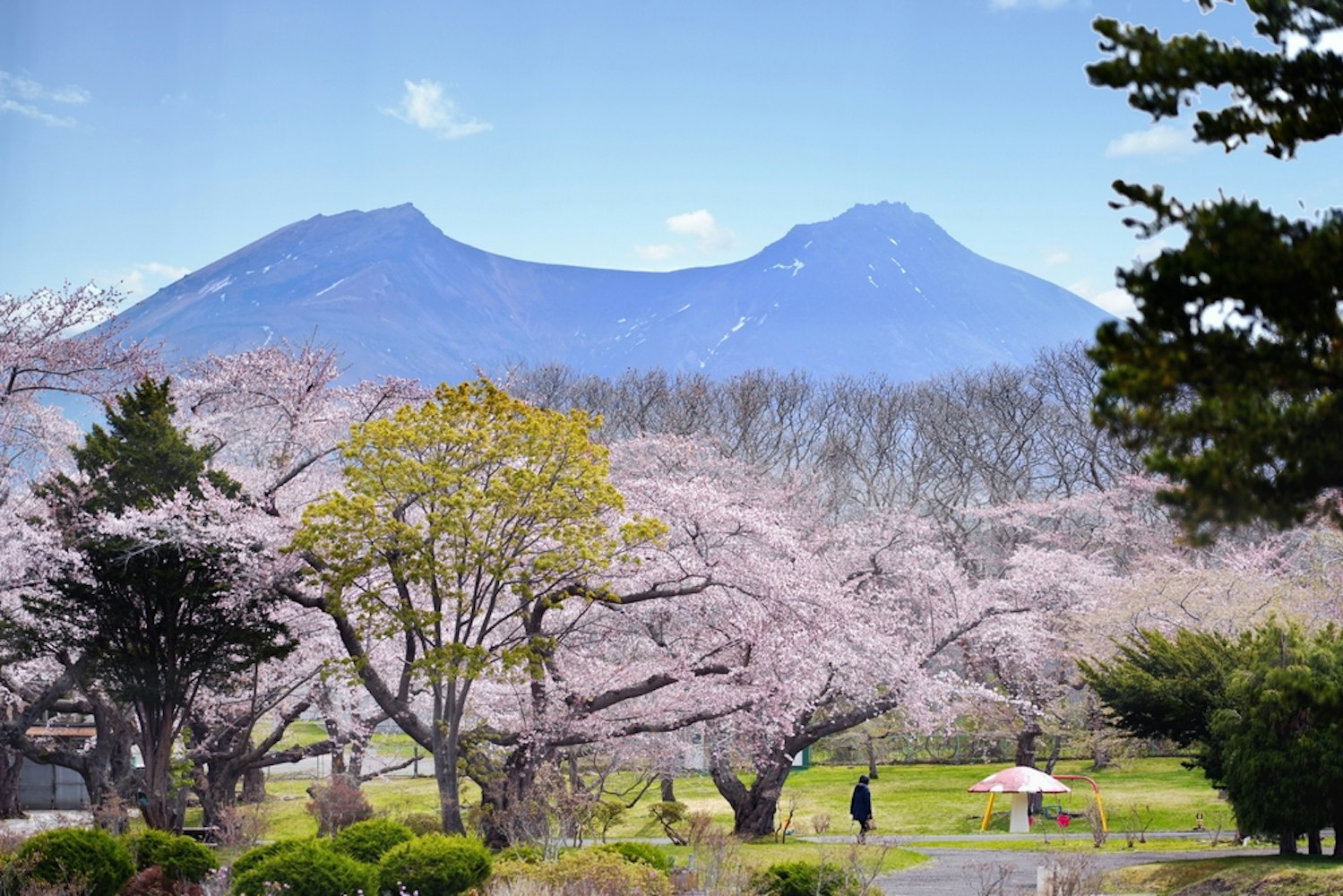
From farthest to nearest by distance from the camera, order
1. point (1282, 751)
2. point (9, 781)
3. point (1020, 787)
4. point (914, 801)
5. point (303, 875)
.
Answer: point (914, 801) → point (9, 781) → point (1020, 787) → point (1282, 751) → point (303, 875)

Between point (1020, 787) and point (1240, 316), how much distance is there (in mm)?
21550

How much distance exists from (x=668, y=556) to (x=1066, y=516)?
103ft

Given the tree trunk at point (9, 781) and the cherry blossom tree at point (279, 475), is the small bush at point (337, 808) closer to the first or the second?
the cherry blossom tree at point (279, 475)

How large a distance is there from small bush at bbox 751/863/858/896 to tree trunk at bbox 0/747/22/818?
1936cm

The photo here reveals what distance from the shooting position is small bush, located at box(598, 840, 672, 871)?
608 inches

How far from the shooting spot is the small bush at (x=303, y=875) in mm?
13133

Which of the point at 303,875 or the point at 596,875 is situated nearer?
the point at 596,875

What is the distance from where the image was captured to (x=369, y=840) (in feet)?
51.1

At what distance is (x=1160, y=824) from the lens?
2798 centimetres

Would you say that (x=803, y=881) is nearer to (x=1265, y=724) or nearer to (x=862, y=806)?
(x=1265, y=724)

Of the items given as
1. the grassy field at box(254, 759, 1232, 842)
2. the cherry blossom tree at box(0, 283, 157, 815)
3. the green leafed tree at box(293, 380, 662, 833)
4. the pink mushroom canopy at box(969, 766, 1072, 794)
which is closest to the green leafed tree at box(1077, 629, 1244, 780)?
the pink mushroom canopy at box(969, 766, 1072, 794)

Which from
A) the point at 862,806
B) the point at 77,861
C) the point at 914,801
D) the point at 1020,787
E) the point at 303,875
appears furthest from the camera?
the point at 914,801

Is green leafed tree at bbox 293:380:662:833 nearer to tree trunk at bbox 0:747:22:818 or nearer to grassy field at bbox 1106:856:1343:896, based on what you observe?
grassy field at bbox 1106:856:1343:896

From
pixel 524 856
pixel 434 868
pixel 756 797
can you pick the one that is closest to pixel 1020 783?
pixel 756 797
